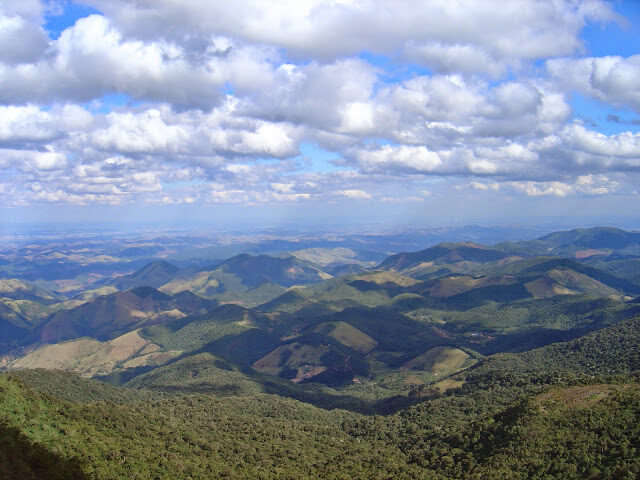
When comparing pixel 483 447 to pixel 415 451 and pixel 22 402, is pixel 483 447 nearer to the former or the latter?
pixel 415 451

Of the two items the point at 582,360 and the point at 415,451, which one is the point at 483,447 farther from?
the point at 582,360

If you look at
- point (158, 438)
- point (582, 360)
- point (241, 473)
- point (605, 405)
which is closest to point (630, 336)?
point (582, 360)

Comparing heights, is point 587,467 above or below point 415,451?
above

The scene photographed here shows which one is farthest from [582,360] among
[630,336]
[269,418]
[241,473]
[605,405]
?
[241,473]

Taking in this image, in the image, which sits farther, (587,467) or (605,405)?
(605,405)

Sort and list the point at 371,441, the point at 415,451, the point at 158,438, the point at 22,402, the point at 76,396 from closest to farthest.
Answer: the point at 22,402
the point at 158,438
the point at 415,451
the point at 371,441
the point at 76,396

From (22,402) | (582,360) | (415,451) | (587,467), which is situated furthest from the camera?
(582,360)

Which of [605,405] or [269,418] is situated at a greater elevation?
[605,405]

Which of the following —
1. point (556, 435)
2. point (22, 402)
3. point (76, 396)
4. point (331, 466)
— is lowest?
point (76, 396)

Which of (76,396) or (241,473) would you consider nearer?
(241,473)
